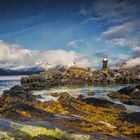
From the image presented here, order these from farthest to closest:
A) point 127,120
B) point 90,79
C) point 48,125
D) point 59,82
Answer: point 90,79 → point 59,82 → point 127,120 → point 48,125

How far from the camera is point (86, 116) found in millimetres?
34094

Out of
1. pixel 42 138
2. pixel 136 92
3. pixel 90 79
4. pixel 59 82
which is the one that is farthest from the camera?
pixel 90 79

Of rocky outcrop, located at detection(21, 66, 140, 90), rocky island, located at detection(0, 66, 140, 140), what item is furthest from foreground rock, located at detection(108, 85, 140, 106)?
rocky outcrop, located at detection(21, 66, 140, 90)

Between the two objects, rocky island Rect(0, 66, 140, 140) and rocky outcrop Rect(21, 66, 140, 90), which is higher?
rocky outcrop Rect(21, 66, 140, 90)

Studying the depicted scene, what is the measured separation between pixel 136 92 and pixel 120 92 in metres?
4.02

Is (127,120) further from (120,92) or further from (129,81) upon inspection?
(129,81)

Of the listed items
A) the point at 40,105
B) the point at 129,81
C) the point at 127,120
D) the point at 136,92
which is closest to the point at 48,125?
the point at 127,120

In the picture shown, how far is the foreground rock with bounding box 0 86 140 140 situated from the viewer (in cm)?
2672

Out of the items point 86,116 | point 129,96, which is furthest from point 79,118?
point 129,96

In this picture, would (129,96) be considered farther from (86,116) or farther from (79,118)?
(79,118)

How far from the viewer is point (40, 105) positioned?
40.8 m

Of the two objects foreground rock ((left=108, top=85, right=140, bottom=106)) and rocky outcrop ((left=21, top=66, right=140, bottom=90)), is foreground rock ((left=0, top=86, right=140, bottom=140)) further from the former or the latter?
rocky outcrop ((left=21, top=66, right=140, bottom=90))

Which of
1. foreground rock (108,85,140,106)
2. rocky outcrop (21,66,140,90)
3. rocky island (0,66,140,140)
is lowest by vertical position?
rocky island (0,66,140,140)

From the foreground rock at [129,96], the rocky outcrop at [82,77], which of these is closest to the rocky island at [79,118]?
the foreground rock at [129,96]
